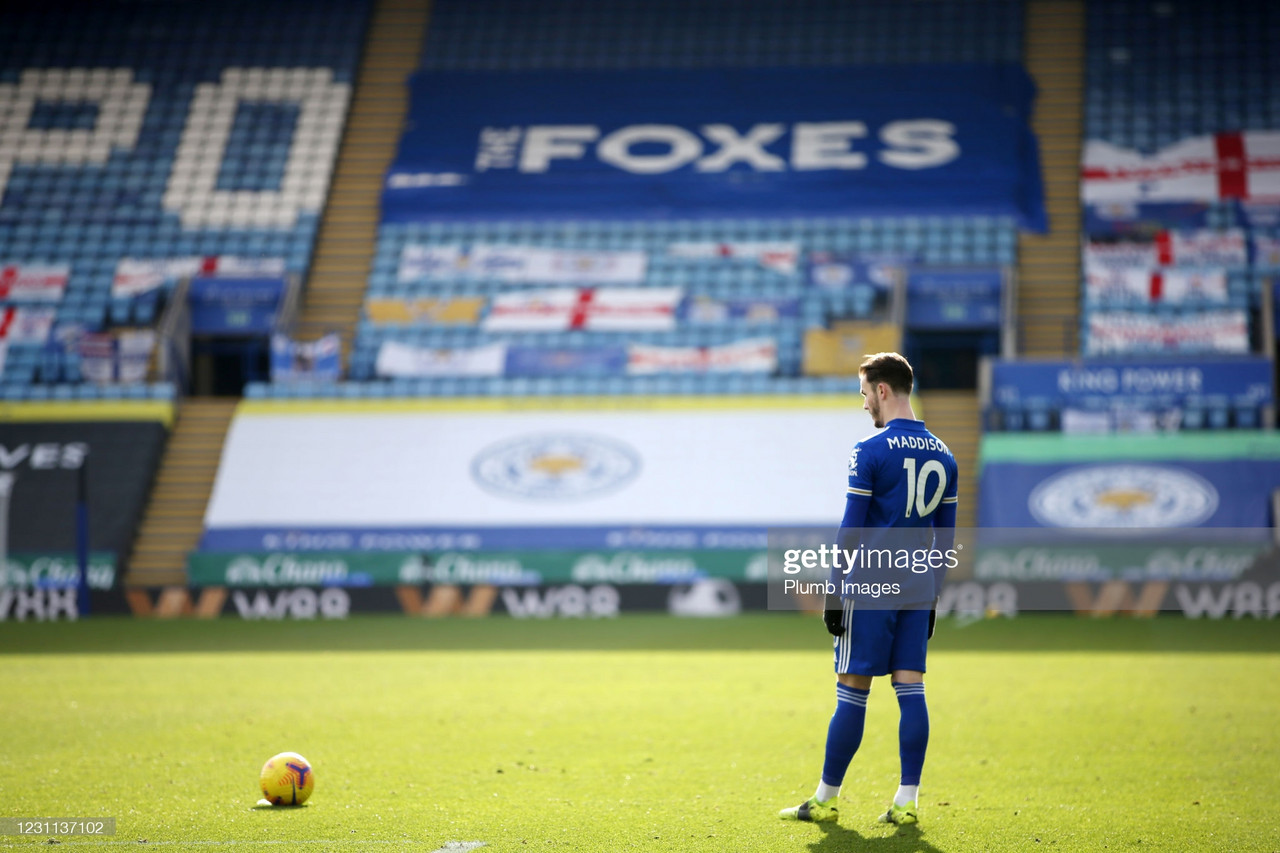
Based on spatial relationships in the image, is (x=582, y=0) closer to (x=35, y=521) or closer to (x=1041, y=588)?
(x=35, y=521)

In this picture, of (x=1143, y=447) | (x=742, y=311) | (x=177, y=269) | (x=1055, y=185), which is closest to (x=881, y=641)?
(x=1143, y=447)

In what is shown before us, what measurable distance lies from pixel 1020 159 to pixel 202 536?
1597 centimetres

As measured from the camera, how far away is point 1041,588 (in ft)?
54.2

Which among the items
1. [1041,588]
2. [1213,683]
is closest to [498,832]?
[1213,683]

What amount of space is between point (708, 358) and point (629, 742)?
48.7ft

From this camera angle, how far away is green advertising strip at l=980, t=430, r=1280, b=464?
60.5 feet

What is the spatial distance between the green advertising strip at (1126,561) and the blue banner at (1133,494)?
0.58m

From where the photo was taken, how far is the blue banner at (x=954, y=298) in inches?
890

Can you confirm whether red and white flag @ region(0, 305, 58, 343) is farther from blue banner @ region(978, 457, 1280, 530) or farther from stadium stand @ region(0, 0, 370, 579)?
blue banner @ region(978, 457, 1280, 530)

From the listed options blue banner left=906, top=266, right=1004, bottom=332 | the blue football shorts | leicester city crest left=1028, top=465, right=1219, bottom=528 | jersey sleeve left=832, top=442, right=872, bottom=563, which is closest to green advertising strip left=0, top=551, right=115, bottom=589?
leicester city crest left=1028, top=465, right=1219, bottom=528

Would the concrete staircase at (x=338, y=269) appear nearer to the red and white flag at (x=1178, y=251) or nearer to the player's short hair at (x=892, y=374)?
the red and white flag at (x=1178, y=251)

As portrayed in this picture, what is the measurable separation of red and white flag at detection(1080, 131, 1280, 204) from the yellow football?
2156 centimetres
